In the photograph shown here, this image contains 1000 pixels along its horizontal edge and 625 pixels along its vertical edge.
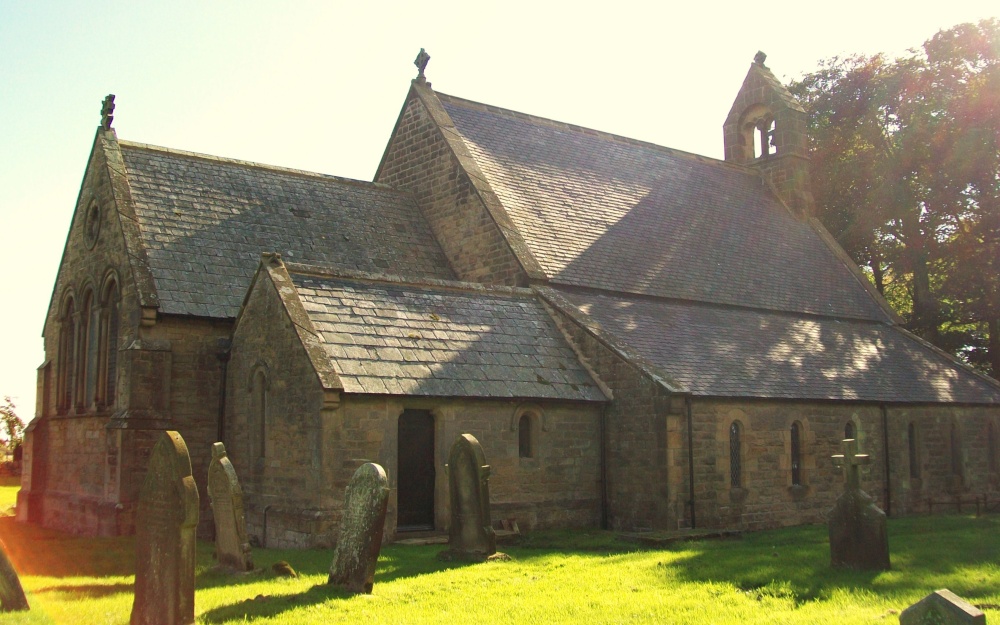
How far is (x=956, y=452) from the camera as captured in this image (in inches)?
1048

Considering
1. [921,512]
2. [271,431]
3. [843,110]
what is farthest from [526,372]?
[843,110]

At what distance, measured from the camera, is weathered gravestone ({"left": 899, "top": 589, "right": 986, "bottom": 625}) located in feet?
27.7

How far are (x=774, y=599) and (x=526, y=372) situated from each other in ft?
30.3

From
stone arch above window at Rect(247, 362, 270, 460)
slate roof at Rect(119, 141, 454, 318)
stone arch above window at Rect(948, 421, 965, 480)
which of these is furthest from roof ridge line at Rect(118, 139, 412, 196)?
stone arch above window at Rect(948, 421, 965, 480)

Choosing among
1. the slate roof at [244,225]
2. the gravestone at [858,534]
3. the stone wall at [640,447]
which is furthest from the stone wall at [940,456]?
the slate roof at [244,225]

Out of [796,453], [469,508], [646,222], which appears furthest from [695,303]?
[469,508]

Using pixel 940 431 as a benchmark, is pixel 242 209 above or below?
above

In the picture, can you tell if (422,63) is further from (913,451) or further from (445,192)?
(913,451)

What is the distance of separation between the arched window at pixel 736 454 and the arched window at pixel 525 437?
4.34 metres

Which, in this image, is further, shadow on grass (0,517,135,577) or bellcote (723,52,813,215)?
bellcote (723,52,813,215)

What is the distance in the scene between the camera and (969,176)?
1377 inches

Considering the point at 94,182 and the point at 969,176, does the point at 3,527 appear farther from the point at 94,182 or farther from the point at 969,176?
the point at 969,176

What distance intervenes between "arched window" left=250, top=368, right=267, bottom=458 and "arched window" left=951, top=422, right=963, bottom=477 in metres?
18.0

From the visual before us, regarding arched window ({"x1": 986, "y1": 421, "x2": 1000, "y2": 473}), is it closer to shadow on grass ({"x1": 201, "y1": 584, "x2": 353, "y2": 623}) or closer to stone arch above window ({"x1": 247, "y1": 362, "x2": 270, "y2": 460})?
stone arch above window ({"x1": 247, "y1": 362, "x2": 270, "y2": 460})
